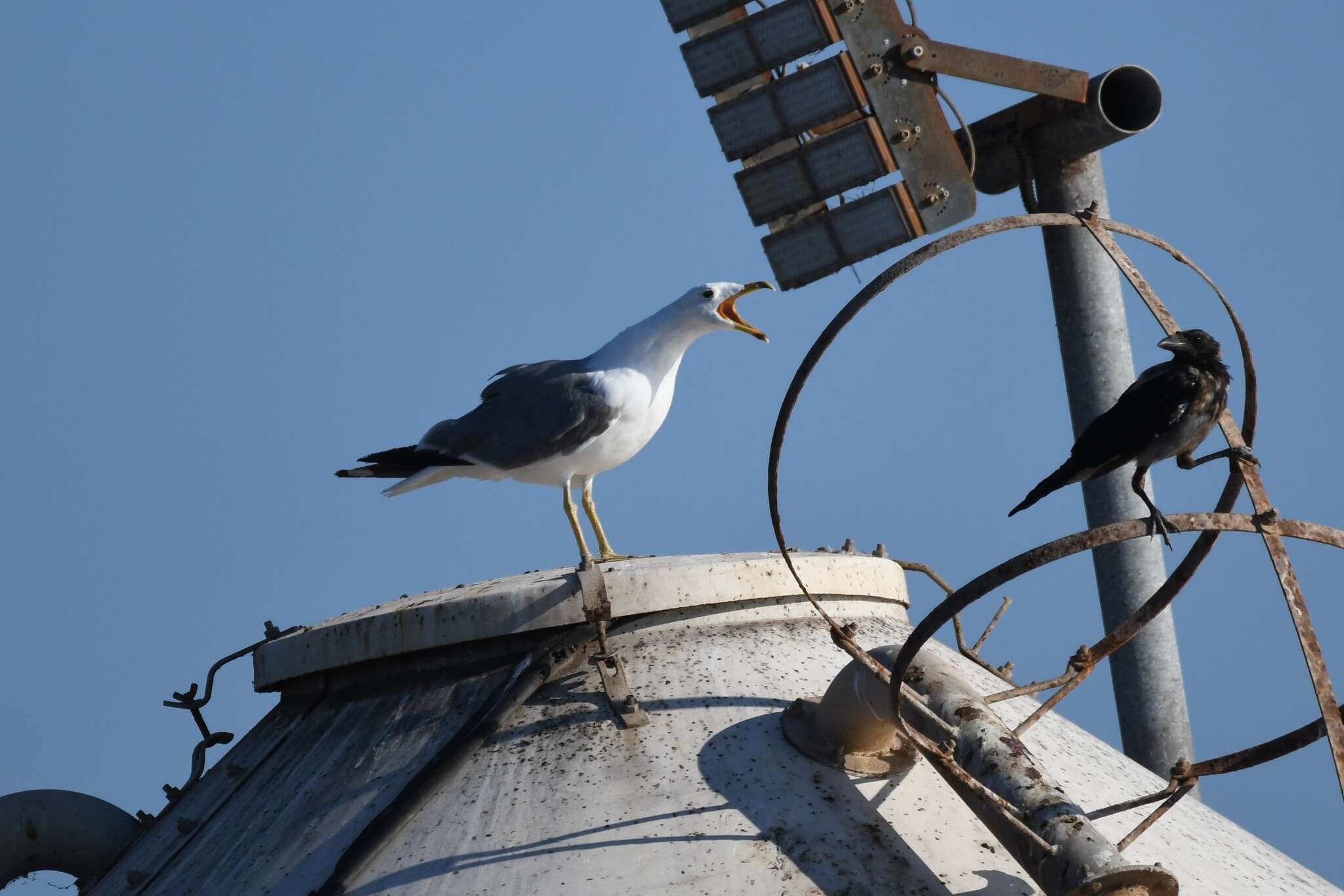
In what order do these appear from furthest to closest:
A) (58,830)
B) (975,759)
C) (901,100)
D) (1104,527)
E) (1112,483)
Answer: (901,100) → (1112,483) → (58,830) → (975,759) → (1104,527)

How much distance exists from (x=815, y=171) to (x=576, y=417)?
8.34 ft

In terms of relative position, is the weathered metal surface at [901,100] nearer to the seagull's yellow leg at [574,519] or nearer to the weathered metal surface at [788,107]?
the weathered metal surface at [788,107]

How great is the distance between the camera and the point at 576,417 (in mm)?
5270

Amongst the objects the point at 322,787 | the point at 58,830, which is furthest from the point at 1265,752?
the point at 58,830

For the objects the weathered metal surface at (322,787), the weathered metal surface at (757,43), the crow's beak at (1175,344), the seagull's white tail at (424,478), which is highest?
the weathered metal surface at (757,43)

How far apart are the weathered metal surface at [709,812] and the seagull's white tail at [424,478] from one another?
1.80m

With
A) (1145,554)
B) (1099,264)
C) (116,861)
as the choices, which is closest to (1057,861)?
(116,861)

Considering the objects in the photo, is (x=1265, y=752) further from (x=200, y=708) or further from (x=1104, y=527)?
(x=200, y=708)

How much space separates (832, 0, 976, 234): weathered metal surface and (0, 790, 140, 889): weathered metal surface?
443 centimetres

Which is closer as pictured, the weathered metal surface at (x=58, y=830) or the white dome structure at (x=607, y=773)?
the white dome structure at (x=607, y=773)

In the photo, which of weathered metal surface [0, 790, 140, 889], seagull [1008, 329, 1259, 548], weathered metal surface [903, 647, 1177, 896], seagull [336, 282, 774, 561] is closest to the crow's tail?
seagull [1008, 329, 1259, 548]

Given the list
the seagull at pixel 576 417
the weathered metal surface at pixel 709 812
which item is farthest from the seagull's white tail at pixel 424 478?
the weathered metal surface at pixel 709 812

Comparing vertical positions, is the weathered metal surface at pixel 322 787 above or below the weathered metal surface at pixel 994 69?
below

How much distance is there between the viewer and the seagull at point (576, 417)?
530 cm
